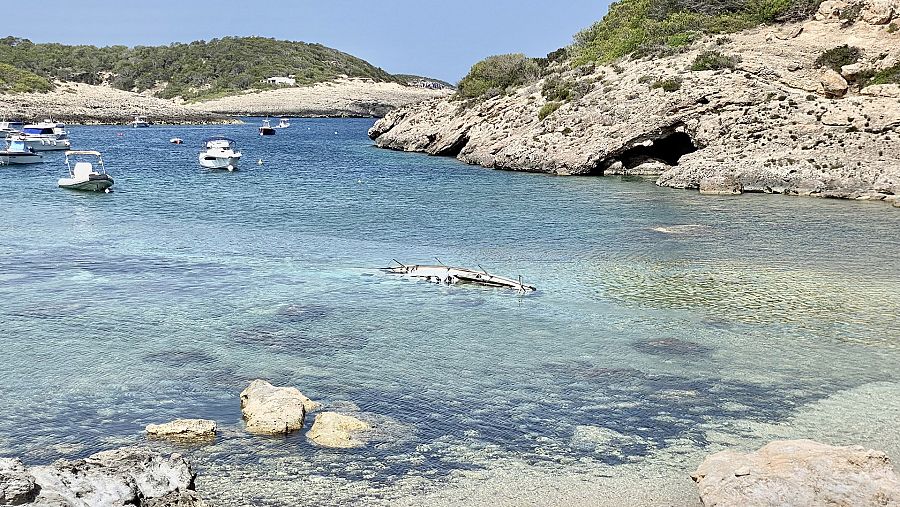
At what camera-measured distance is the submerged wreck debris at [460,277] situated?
2486 centimetres

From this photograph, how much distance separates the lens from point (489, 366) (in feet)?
60.3

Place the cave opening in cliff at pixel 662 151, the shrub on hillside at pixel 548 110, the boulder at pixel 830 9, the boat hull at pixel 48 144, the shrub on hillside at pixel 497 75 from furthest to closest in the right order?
the boat hull at pixel 48 144 → the shrub on hillside at pixel 497 75 → the shrub on hillside at pixel 548 110 → the boulder at pixel 830 9 → the cave opening in cliff at pixel 662 151

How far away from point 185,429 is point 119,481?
13.9ft

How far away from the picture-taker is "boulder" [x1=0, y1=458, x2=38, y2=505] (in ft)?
29.1

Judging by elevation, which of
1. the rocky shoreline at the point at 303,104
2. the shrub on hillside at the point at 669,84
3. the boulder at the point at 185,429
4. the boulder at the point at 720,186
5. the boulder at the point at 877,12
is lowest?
the boulder at the point at 185,429

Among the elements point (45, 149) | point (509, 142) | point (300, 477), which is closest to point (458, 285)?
point (300, 477)

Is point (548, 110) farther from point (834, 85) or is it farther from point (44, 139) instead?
point (44, 139)

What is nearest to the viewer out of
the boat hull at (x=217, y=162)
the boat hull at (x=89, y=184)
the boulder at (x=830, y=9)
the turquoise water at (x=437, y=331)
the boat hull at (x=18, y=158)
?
the turquoise water at (x=437, y=331)

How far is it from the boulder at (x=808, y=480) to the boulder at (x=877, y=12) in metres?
55.5

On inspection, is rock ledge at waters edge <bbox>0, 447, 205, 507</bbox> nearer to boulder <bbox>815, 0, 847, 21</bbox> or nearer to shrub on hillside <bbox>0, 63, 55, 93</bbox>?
boulder <bbox>815, 0, 847, 21</bbox>

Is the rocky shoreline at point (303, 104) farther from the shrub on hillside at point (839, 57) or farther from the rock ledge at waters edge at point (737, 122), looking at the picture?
the shrub on hillside at point (839, 57)

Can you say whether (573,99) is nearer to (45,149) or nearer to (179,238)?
(179,238)

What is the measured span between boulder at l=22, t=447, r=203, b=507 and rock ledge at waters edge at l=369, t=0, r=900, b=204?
135ft

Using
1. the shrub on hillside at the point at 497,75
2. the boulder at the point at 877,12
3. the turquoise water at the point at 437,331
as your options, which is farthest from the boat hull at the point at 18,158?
the boulder at the point at 877,12
